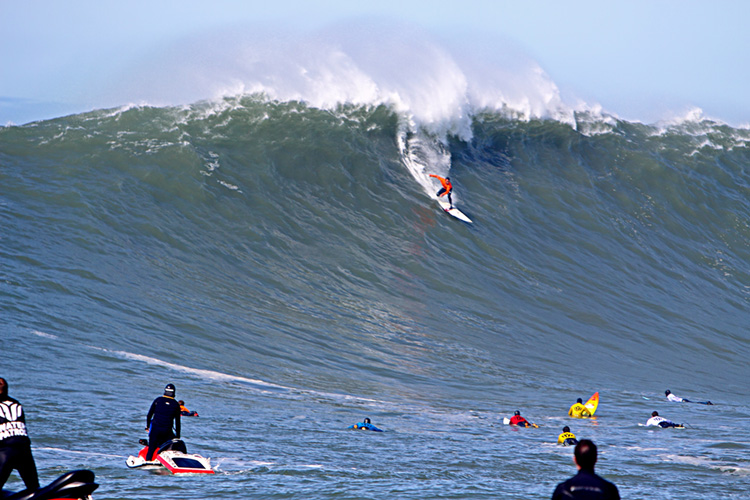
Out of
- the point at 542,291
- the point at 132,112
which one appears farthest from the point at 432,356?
the point at 132,112

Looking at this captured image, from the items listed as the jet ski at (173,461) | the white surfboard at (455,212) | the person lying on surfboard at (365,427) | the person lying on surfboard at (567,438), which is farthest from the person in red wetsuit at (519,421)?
the white surfboard at (455,212)

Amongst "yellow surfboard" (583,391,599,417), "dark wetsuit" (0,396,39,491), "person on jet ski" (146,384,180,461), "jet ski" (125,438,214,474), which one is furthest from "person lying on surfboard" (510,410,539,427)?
"dark wetsuit" (0,396,39,491)

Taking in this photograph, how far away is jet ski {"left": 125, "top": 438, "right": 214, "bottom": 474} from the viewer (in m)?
9.01

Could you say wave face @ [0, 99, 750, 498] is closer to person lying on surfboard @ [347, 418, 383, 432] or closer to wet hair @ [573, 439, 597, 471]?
person lying on surfboard @ [347, 418, 383, 432]

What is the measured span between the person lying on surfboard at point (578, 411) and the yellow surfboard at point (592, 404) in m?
0.10

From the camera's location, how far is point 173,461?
9.16 meters

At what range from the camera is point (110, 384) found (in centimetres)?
1279

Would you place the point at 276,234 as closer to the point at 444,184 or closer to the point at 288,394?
the point at 444,184

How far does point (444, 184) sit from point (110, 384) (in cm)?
1410

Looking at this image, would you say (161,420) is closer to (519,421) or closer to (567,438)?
(567,438)

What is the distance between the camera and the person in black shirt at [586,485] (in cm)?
393

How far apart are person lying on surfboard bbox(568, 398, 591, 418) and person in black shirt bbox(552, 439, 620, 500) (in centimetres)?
1037

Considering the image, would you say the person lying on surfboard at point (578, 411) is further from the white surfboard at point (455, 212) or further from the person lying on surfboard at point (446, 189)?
the person lying on surfboard at point (446, 189)

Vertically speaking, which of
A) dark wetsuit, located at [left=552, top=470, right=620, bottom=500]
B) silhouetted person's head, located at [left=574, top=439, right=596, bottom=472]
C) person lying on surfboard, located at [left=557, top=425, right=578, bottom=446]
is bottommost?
person lying on surfboard, located at [left=557, top=425, right=578, bottom=446]
